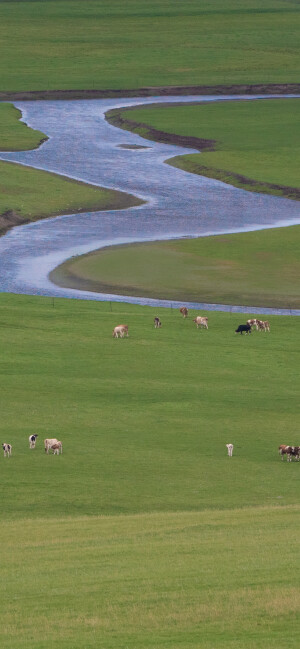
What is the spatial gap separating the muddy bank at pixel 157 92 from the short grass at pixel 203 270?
74.9 m

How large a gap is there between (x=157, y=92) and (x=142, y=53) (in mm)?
25398

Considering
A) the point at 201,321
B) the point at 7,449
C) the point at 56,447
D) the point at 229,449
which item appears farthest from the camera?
the point at 201,321

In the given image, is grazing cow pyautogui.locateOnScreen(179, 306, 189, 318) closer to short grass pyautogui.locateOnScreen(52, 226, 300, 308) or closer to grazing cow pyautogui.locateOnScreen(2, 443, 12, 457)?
short grass pyautogui.locateOnScreen(52, 226, 300, 308)

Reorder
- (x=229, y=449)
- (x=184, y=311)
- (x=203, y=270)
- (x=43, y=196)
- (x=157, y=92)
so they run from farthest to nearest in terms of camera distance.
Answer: (x=157, y=92), (x=43, y=196), (x=203, y=270), (x=184, y=311), (x=229, y=449)

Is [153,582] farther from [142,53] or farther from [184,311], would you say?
[142,53]

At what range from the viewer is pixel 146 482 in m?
34.2

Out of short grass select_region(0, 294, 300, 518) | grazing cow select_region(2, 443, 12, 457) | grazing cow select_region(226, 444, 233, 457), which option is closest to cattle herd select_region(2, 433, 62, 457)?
grazing cow select_region(2, 443, 12, 457)

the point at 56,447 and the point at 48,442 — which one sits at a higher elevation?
the point at 48,442

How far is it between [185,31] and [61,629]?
180 metres

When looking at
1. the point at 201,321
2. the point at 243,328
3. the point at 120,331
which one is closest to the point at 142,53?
the point at 201,321

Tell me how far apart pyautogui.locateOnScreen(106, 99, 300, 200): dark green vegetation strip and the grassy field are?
775 inches

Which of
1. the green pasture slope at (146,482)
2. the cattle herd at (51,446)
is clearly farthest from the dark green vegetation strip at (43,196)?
the cattle herd at (51,446)

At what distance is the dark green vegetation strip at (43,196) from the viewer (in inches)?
3546

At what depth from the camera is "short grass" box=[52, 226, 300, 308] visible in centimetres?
6619
